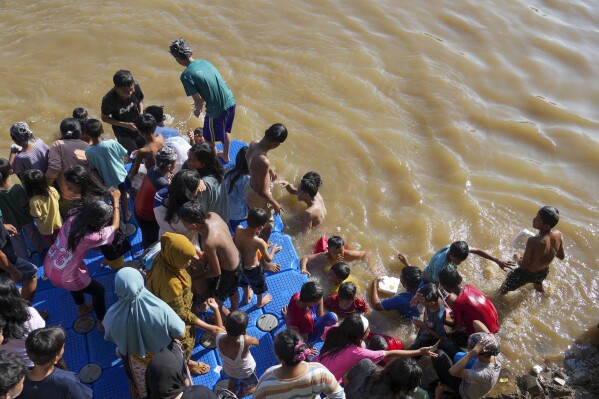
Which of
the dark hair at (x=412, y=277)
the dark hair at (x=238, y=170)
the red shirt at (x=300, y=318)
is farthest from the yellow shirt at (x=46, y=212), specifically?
the dark hair at (x=412, y=277)

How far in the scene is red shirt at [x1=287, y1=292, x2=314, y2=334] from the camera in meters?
5.17

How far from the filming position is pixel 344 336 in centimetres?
446

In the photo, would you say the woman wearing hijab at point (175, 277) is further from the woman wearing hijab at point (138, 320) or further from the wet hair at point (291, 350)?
the wet hair at point (291, 350)

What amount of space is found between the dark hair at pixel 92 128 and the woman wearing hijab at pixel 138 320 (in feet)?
9.01

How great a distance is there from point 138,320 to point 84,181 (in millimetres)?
1798

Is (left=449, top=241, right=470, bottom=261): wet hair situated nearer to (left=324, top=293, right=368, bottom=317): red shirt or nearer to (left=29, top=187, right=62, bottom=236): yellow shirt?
(left=324, top=293, right=368, bottom=317): red shirt

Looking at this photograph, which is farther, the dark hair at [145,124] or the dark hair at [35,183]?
the dark hair at [145,124]

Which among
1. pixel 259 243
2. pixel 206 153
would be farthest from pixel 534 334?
pixel 206 153

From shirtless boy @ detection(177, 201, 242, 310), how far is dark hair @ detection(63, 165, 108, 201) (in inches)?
43.8

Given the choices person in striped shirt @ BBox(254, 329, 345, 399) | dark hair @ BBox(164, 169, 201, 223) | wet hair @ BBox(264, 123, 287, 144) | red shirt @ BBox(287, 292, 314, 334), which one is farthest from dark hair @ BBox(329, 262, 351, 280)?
person in striped shirt @ BBox(254, 329, 345, 399)

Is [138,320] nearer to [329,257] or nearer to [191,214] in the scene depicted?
[191,214]

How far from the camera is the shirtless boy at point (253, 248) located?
4957 millimetres

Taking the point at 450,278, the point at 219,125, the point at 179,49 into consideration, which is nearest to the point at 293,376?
the point at 450,278

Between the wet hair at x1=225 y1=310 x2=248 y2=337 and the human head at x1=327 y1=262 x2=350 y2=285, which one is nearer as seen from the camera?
the wet hair at x1=225 y1=310 x2=248 y2=337
